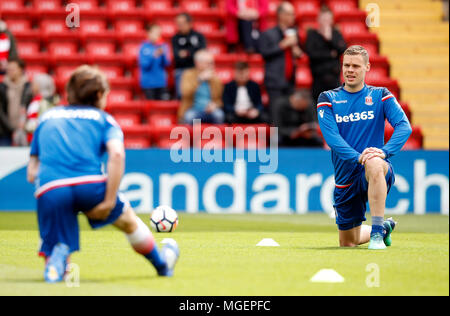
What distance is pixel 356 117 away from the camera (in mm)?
8383

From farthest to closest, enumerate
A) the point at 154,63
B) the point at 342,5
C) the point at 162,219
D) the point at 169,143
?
the point at 342,5, the point at 154,63, the point at 169,143, the point at 162,219

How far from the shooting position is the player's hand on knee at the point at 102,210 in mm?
5898

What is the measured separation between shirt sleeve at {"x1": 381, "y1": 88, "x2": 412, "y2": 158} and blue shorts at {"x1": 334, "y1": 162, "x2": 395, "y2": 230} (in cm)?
48

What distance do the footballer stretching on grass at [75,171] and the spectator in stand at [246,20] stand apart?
11.4 metres

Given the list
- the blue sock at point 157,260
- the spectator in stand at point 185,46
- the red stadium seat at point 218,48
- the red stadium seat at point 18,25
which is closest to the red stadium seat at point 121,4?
the red stadium seat at point 18,25

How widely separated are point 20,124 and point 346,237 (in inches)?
325

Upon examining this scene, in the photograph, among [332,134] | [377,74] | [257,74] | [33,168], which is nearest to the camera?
[33,168]

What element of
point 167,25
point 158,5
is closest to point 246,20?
point 167,25

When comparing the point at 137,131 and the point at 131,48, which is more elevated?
the point at 131,48

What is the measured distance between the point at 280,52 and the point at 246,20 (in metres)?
1.48

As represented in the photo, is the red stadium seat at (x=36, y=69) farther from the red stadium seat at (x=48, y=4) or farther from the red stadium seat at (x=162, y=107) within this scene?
the red stadium seat at (x=162, y=107)

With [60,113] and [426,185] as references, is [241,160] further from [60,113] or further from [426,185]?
[60,113]

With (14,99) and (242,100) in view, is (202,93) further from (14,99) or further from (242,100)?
(14,99)

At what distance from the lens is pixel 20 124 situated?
1536 cm
